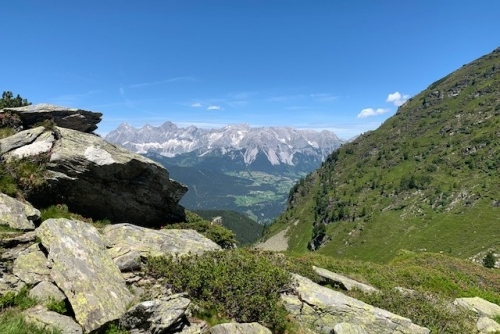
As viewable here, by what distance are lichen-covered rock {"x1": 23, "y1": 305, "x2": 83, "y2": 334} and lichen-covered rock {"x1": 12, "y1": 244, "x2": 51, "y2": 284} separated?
60.7 inches

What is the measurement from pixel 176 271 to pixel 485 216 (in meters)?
208

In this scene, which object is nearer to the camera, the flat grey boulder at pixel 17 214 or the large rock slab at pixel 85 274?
the large rock slab at pixel 85 274

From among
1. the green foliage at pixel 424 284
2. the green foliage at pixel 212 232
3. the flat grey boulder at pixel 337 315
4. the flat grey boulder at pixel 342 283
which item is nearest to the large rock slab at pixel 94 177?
the green foliage at pixel 212 232

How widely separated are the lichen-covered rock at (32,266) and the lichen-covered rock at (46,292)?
414 millimetres

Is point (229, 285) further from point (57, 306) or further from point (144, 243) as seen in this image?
point (57, 306)

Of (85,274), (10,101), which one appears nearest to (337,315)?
(85,274)

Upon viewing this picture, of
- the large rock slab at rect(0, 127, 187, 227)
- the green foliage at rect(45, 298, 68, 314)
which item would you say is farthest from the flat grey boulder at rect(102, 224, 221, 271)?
the large rock slab at rect(0, 127, 187, 227)

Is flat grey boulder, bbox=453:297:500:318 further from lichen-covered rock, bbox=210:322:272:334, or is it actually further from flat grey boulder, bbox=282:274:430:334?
Result: lichen-covered rock, bbox=210:322:272:334

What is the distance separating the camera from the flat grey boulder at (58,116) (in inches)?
1110

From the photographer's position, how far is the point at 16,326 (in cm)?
1001

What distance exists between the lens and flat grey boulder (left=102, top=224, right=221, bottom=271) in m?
16.6

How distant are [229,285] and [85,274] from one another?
230 inches

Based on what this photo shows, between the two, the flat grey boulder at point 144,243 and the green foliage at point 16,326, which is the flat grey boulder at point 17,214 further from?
the green foliage at point 16,326

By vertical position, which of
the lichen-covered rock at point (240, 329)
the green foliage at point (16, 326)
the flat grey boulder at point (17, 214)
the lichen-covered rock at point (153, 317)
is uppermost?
the flat grey boulder at point (17, 214)
